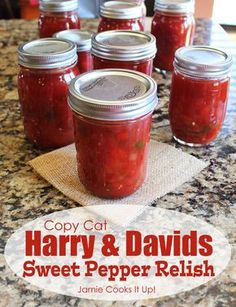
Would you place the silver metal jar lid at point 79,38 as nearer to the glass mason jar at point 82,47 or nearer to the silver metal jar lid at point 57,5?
the glass mason jar at point 82,47

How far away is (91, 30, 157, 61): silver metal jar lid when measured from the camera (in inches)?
25.5

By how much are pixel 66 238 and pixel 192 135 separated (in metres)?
0.27

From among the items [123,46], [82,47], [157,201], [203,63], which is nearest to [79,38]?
[82,47]

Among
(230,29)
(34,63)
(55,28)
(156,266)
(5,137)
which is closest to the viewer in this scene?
(156,266)

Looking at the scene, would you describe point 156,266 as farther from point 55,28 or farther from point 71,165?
point 55,28

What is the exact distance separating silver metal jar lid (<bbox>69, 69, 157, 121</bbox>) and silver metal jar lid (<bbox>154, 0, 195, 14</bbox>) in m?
0.37

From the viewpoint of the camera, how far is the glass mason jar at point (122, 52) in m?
0.65

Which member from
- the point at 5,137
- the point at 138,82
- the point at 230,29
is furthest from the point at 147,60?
the point at 230,29

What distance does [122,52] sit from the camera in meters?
0.65

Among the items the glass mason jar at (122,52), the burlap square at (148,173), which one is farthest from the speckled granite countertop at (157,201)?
the glass mason jar at (122,52)

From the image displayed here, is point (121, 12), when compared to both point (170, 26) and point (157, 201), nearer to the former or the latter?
point (170, 26)

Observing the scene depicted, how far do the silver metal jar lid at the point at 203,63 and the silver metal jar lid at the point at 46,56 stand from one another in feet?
0.51

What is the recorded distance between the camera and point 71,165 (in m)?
0.62

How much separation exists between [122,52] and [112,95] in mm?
151
